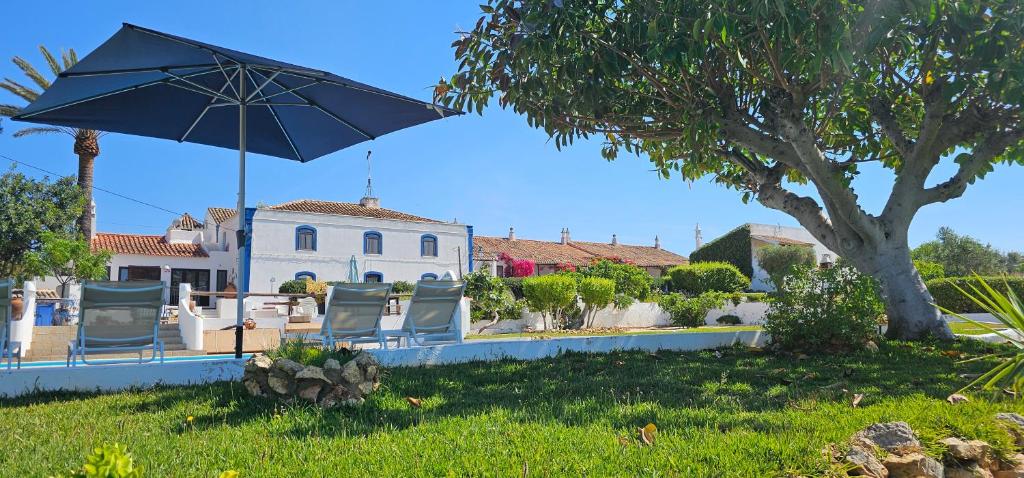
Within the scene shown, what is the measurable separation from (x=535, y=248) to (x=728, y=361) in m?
37.6

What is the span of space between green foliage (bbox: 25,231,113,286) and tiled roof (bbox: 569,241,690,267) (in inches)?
1258

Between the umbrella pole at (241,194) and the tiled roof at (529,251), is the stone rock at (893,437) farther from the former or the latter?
the tiled roof at (529,251)

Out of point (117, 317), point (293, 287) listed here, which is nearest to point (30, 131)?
point (293, 287)

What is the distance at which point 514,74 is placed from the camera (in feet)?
27.4

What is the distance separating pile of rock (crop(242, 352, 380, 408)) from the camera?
4.54 metres

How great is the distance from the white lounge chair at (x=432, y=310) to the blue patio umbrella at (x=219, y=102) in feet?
6.17

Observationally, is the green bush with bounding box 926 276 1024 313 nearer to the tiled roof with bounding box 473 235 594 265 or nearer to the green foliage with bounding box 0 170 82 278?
the tiled roof with bounding box 473 235 594 265

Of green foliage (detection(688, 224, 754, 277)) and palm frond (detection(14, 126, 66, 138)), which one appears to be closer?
palm frond (detection(14, 126, 66, 138))

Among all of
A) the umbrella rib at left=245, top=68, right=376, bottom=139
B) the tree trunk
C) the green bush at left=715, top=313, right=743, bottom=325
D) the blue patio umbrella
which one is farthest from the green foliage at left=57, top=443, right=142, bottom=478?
the green bush at left=715, top=313, right=743, bottom=325

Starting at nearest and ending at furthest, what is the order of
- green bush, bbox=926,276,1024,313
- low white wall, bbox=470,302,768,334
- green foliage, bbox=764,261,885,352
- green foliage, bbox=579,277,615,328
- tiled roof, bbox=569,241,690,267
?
green foliage, bbox=764,261,885,352 → green foliage, bbox=579,277,615,328 → low white wall, bbox=470,302,768,334 → green bush, bbox=926,276,1024,313 → tiled roof, bbox=569,241,690,267

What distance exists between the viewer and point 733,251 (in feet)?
137

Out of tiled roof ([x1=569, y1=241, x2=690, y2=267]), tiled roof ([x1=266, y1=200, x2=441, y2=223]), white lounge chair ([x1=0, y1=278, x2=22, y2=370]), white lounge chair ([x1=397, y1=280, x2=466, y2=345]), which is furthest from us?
tiled roof ([x1=569, y1=241, x2=690, y2=267])

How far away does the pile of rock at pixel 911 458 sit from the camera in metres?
3.09

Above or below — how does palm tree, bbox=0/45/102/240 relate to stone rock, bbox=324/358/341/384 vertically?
above
